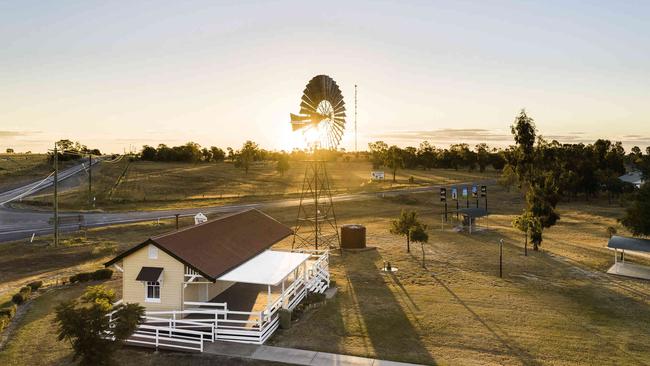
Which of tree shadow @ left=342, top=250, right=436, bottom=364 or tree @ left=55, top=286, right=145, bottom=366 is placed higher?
tree @ left=55, top=286, right=145, bottom=366

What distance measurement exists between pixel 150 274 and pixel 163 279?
2.35ft

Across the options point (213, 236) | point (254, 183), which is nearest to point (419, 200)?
point (254, 183)

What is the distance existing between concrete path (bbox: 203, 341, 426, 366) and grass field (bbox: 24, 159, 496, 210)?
181ft

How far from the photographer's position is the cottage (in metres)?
21.2

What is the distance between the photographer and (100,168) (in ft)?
417

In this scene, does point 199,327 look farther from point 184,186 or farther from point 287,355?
point 184,186

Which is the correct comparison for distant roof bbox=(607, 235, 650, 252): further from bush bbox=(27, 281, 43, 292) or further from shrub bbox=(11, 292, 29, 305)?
bush bbox=(27, 281, 43, 292)

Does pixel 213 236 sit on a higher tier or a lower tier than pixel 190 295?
higher

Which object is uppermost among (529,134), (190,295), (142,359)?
(529,134)

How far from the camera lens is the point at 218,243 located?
1011 inches

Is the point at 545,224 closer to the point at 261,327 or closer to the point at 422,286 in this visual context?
the point at 422,286

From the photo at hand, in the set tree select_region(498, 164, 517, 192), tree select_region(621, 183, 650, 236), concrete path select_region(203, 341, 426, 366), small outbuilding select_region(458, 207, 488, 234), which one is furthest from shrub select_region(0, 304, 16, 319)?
tree select_region(498, 164, 517, 192)

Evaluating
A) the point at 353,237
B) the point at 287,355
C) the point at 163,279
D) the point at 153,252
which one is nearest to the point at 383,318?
the point at 287,355

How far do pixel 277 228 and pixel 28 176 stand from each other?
103 meters
